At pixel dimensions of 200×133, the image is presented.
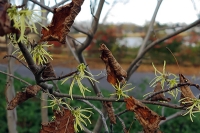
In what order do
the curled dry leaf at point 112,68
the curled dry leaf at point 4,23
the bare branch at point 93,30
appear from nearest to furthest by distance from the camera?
the curled dry leaf at point 4,23 → the curled dry leaf at point 112,68 → the bare branch at point 93,30

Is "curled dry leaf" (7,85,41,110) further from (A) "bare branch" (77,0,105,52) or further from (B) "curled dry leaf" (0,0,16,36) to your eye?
(A) "bare branch" (77,0,105,52)

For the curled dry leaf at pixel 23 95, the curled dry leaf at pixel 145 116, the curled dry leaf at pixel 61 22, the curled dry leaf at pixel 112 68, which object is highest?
the curled dry leaf at pixel 61 22

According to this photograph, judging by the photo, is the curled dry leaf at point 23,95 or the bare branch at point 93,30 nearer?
the curled dry leaf at point 23,95

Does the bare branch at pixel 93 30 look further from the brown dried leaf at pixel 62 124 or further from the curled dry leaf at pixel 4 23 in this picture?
the curled dry leaf at pixel 4 23

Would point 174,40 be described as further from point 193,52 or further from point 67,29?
point 67,29

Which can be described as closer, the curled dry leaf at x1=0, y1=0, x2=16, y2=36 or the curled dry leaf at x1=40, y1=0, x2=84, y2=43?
the curled dry leaf at x1=0, y1=0, x2=16, y2=36

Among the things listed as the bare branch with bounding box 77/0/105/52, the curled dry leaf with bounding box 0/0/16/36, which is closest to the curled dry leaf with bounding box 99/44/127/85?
the curled dry leaf with bounding box 0/0/16/36

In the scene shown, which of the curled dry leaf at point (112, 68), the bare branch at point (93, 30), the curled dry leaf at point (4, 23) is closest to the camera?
the curled dry leaf at point (4, 23)

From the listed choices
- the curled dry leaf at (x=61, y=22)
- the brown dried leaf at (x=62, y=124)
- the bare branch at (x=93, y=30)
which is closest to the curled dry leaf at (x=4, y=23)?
the curled dry leaf at (x=61, y=22)
